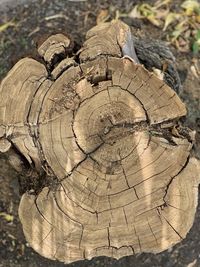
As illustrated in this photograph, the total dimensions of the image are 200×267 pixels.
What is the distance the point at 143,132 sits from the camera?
95.6 inches

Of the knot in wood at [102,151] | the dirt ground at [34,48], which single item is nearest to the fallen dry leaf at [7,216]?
the dirt ground at [34,48]

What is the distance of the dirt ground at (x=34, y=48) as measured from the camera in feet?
10.6

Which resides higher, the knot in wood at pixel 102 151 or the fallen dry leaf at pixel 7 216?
the knot in wood at pixel 102 151

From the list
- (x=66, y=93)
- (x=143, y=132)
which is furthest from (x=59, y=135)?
(x=143, y=132)

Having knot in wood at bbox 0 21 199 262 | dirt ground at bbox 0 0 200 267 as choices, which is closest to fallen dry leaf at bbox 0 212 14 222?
dirt ground at bbox 0 0 200 267

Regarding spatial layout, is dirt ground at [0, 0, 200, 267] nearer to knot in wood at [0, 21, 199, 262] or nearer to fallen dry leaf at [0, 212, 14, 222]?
fallen dry leaf at [0, 212, 14, 222]

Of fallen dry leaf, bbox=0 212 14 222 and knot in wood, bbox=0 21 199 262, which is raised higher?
knot in wood, bbox=0 21 199 262

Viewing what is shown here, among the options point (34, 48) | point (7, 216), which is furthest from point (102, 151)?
point (34, 48)

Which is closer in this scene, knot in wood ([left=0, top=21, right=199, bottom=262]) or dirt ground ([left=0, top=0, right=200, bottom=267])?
knot in wood ([left=0, top=21, right=199, bottom=262])

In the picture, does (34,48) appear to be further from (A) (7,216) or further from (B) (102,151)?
(B) (102,151)

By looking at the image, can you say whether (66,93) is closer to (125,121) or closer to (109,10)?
(125,121)

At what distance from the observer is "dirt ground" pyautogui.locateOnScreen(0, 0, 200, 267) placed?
10.6ft

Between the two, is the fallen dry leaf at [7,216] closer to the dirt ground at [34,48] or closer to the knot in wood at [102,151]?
the dirt ground at [34,48]

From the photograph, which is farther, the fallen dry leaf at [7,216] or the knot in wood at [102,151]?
the fallen dry leaf at [7,216]
